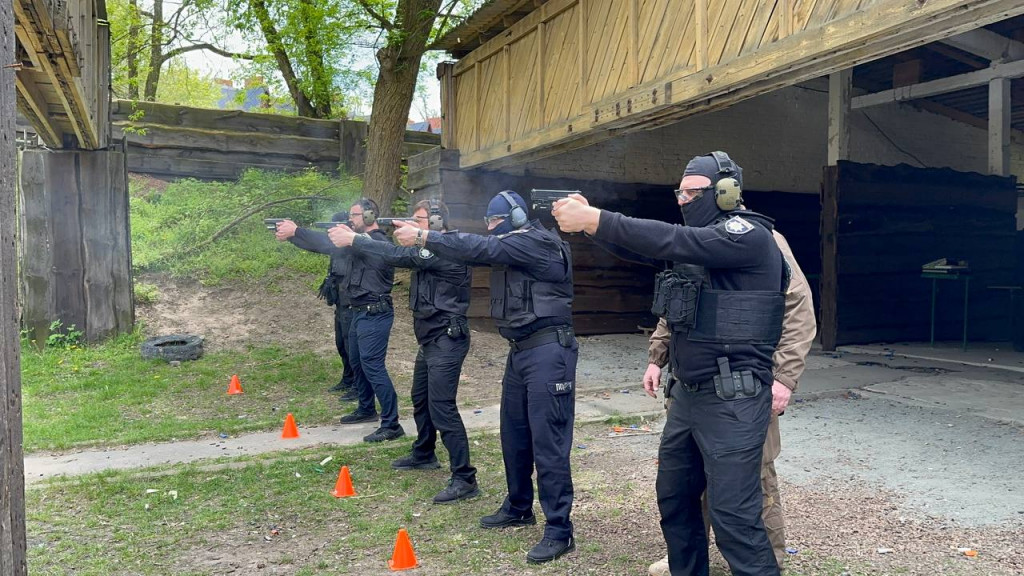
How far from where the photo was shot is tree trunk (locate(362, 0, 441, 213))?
37.3 ft

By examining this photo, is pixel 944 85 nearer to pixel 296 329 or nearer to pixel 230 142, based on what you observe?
pixel 296 329

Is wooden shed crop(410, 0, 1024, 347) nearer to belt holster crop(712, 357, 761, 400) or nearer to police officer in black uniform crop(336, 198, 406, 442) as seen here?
police officer in black uniform crop(336, 198, 406, 442)

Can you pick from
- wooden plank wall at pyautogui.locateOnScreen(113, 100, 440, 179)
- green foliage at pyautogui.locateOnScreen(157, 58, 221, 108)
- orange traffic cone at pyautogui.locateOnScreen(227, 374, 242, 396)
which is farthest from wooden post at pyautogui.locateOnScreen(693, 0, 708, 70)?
green foliage at pyautogui.locateOnScreen(157, 58, 221, 108)

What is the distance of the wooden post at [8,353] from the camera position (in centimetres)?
234

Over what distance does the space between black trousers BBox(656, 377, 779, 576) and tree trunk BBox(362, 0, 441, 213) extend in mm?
9351

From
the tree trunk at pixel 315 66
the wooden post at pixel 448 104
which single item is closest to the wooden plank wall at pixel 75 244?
the tree trunk at pixel 315 66

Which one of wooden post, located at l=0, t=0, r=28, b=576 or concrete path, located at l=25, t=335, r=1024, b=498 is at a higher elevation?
wooden post, located at l=0, t=0, r=28, b=576

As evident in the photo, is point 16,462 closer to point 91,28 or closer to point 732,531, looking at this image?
point 732,531

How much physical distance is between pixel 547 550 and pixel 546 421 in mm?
690

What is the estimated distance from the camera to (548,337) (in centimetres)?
432

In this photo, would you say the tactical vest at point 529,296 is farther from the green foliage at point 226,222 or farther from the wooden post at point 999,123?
the wooden post at point 999,123

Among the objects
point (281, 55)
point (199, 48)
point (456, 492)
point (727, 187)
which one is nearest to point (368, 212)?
point (456, 492)

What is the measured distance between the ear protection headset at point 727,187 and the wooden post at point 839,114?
882 centimetres

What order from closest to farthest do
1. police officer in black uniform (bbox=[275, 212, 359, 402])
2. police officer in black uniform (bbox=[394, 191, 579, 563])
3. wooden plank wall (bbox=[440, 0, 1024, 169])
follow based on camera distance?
1. police officer in black uniform (bbox=[394, 191, 579, 563])
2. wooden plank wall (bbox=[440, 0, 1024, 169])
3. police officer in black uniform (bbox=[275, 212, 359, 402])
